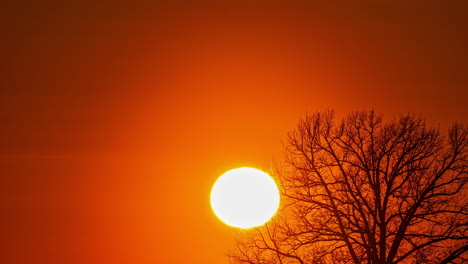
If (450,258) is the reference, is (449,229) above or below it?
above

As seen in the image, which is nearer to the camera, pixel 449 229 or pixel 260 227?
pixel 449 229

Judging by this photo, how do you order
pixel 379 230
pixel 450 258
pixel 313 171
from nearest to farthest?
pixel 450 258 → pixel 379 230 → pixel 313 171

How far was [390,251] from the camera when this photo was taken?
14.7 metres

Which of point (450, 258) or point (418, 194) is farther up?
point (418, 194)

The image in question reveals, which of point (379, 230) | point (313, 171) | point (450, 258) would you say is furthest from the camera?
point (313, 171)

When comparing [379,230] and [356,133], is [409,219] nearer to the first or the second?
[379,230]

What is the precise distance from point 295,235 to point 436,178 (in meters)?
3.97

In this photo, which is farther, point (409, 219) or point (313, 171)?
point (313, 171)

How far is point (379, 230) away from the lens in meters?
15.0

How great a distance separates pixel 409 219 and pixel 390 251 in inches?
38.1

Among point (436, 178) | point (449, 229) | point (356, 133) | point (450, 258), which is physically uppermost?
point (356, 133)

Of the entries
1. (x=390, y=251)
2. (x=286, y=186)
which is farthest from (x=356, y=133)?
(x=390, y=251)

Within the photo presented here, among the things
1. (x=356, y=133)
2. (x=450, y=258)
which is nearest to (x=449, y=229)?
(x=450, y=258)

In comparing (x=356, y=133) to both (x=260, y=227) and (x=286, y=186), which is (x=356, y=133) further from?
(x=260, y=227)
